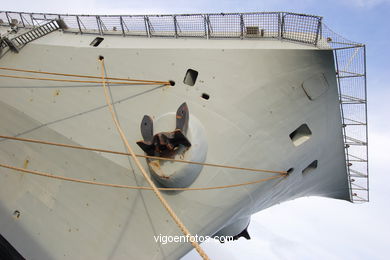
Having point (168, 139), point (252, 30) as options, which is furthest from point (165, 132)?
point (252, 30)

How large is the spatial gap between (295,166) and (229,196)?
2.19 meters

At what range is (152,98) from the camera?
7707 mm

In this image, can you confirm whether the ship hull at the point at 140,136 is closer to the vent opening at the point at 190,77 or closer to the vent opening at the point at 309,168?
the vent opening at the point at 190,77

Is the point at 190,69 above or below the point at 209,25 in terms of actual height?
below

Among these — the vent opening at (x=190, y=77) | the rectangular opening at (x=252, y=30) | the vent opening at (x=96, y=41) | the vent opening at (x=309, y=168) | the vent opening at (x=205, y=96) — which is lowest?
the vent opening at (x=309, y=168)

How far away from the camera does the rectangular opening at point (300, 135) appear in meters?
8.17

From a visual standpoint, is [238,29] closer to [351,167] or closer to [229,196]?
[229,196]

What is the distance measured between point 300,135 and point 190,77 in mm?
3348

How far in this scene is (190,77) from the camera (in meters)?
7.70

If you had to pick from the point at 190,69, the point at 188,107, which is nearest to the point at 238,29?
the point at 190,69

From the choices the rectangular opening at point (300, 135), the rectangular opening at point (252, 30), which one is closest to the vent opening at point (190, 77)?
the rectangular opening at point (252, 30)

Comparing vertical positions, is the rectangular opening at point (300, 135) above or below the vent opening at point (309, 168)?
above

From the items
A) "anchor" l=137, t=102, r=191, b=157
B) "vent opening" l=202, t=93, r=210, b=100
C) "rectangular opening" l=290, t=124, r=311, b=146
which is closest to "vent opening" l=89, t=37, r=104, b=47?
"anchor" l=137, t=102, r=191, b=157

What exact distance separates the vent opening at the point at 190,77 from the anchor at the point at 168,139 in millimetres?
970
